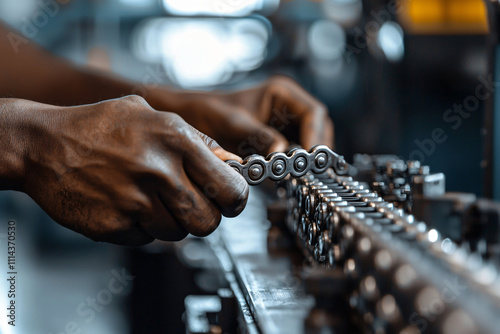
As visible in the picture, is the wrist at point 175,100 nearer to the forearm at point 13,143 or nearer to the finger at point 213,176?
the forearm at point 13,143

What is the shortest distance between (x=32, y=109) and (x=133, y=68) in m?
5.36

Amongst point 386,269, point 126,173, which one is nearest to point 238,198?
point 126,173

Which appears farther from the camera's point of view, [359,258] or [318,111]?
[318,111]

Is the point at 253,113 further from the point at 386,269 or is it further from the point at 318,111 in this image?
the point at 386,269

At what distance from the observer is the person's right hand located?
0.78 m

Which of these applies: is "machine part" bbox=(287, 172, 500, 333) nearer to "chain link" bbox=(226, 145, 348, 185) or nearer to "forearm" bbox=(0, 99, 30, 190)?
"chain link" bbox=(226, 145, 348, 185)

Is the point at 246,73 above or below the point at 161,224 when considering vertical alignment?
below

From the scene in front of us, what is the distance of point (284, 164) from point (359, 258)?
0.39 metres

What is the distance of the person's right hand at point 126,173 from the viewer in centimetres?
78

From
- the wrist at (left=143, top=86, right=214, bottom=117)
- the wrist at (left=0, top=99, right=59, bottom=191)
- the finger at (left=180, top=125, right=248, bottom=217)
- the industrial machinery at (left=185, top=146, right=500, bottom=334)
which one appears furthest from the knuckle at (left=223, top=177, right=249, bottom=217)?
the wrist at (left=143, top=86, right=214, bottom=117)

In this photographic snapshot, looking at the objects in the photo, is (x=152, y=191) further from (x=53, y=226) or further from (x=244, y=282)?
(x=53, y=226)

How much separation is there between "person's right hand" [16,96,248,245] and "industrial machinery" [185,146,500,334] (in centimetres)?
15

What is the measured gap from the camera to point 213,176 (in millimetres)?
802

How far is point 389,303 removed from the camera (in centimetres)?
52
